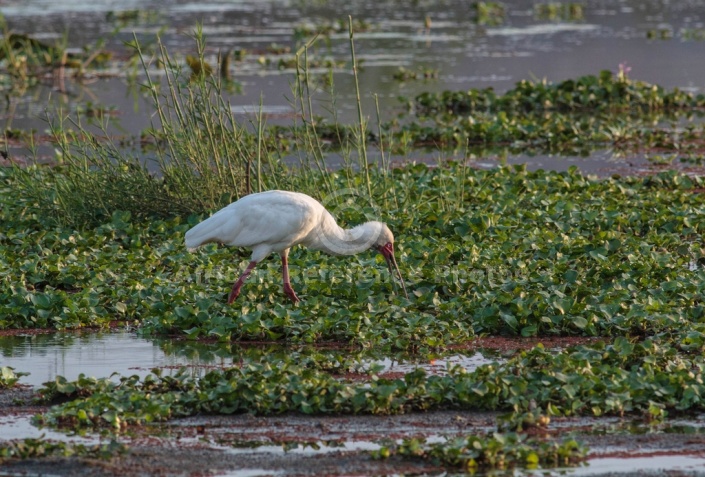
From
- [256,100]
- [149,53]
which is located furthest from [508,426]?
[149,53]

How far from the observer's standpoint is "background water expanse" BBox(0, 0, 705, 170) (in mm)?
20906

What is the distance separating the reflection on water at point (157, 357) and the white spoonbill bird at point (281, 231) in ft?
2.77

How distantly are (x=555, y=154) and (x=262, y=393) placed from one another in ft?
32.2

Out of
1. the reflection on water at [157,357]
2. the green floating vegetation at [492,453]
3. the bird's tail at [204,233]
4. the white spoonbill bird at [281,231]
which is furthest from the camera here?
the bird's tail at [204,233]

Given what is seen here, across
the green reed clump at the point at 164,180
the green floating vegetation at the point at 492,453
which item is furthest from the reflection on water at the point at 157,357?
the green reed clump at the point at 164,180

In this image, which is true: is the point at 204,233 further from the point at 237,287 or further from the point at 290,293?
the point at 290,293

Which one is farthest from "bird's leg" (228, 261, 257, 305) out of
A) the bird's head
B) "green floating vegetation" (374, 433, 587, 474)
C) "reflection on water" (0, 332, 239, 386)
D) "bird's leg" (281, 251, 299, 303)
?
"green floating vegetation" (374, 433, 587, 474)

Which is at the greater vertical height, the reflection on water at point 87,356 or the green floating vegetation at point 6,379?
the green floating vegetation at point 6,379

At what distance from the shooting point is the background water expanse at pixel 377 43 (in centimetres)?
2091

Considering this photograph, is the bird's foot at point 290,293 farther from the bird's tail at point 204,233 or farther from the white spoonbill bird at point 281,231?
the bird's tail at point 204,233

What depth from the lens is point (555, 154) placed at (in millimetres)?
15453

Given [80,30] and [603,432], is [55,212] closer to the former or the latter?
[603,432]

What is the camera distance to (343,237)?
898 cm

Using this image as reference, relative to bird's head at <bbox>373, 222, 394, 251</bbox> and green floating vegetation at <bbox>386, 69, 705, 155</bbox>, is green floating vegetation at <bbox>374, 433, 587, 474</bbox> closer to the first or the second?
bird's head at <bbox>373, 222, 394, 251</bbox>
